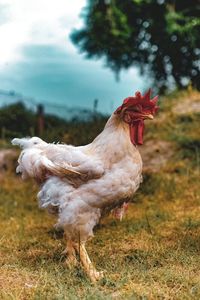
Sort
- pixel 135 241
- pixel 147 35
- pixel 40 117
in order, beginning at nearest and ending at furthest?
pixel 135 241 → pixel 147 35 → pixel 40 117

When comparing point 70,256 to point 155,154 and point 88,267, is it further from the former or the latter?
point 155,154

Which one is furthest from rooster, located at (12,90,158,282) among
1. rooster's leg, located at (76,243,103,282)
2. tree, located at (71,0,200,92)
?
tree, located at (71,0,200,92)

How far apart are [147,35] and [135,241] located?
7.08 metres

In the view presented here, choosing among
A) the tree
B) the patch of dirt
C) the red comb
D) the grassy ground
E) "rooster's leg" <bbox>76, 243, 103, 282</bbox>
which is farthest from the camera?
the tree

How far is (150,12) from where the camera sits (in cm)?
1156

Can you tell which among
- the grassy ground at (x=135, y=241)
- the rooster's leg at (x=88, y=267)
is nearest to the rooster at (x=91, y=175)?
the rooster's leg at (x=88, y=267)

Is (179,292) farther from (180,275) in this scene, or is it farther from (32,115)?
(32,115)

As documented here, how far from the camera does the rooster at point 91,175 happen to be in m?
4.56

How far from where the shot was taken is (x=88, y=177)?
4.61 metres

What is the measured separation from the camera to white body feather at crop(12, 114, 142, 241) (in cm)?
456

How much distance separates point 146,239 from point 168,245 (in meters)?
0.37

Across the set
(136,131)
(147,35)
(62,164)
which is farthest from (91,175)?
(147,35)

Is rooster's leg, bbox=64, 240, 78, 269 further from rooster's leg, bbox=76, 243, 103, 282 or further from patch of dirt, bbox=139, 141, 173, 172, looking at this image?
patch of dirt, bbox=139, 141, 173, 172

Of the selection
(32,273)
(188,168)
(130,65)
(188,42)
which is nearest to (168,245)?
(32,273)
